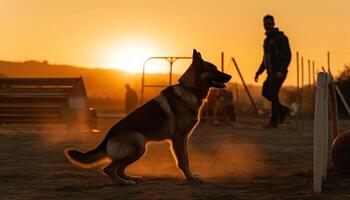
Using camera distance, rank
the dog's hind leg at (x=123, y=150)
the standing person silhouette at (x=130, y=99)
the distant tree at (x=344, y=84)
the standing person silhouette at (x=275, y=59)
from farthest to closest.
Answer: the distant tree at (x=344, y=84) < the standing person silhouette at (x=130, y=99) < the standing person silhouette at (x=275, y=59) < the dog's hind leg at (x=123, y=150)

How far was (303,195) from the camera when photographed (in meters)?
5.18

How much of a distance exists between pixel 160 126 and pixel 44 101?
9.96m

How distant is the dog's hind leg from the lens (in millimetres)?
6223

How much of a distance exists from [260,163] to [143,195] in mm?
3104

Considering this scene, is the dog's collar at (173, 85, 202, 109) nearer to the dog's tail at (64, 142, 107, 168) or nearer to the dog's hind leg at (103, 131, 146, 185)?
the dog's hind leg at (103, 131, 146, 185)

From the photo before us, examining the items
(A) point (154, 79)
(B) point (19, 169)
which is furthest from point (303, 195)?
(A) point (154, 79)

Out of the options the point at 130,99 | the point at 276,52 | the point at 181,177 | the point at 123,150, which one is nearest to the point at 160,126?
the point at 123,150

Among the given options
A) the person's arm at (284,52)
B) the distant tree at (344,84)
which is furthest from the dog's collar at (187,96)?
the distant tree at (344,84)

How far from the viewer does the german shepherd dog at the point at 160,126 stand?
6258mm

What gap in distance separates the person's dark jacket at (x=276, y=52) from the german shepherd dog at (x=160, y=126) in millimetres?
4340

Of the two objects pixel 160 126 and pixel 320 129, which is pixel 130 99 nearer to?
pixel 160 126

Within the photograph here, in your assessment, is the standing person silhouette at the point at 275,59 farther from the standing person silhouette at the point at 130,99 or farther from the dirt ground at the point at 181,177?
the standing person silhouette at the point at 130,99

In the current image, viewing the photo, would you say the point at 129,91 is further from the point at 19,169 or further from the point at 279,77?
the point at 19,169

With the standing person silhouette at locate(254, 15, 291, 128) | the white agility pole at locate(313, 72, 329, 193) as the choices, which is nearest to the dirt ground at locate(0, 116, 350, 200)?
the white agility pole at locate(313, 72, 329, 193)
